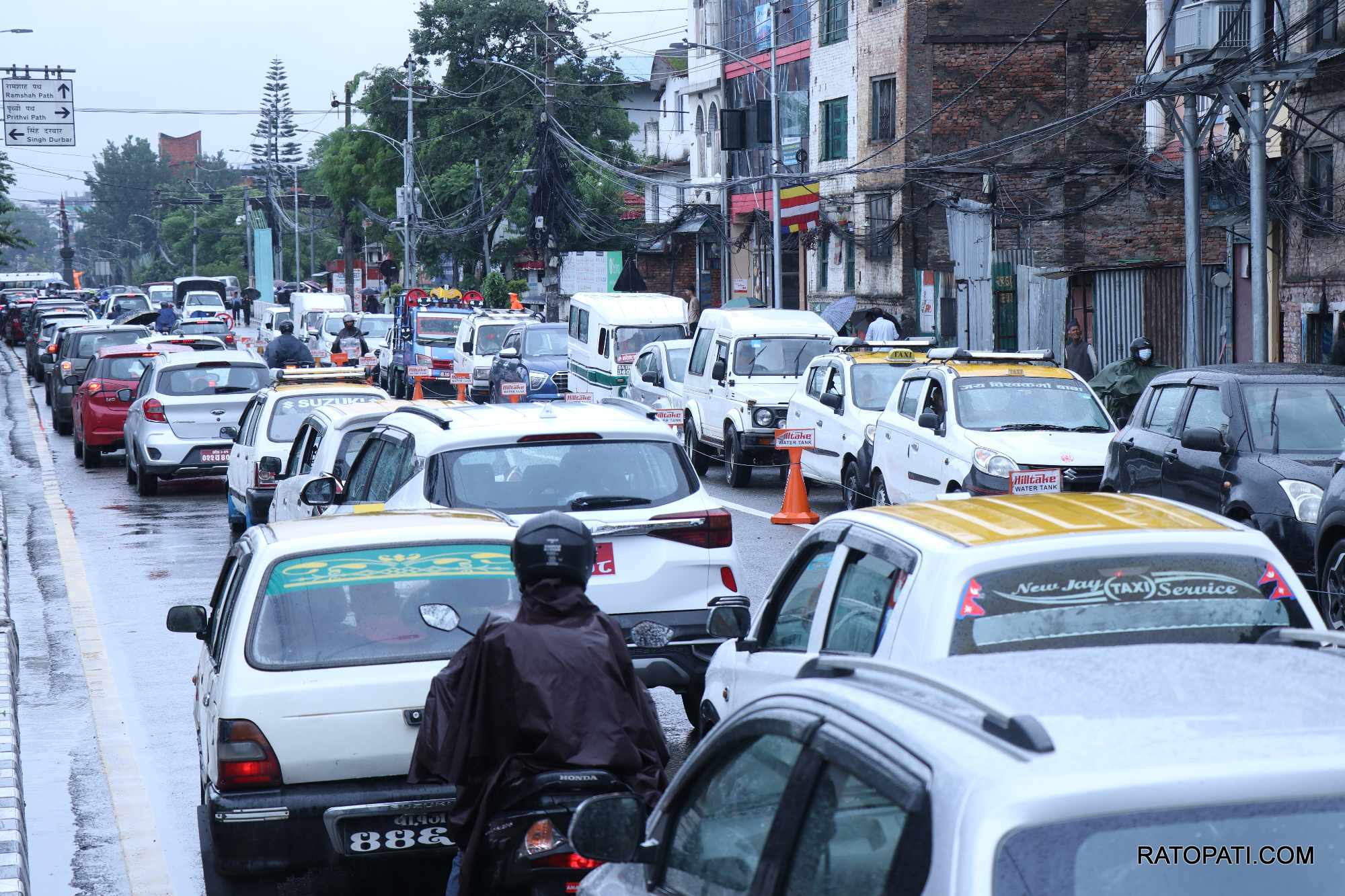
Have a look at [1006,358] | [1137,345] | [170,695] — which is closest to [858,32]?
[1137,345]

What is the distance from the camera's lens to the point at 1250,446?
41.1 ft

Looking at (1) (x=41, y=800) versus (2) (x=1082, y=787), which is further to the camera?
(1) (x=41, y=800)

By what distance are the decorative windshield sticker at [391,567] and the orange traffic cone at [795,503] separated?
447 inches

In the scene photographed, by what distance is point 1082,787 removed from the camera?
2428 mm

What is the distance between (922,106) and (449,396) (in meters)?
13.4

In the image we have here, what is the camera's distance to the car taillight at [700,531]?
29.8ft

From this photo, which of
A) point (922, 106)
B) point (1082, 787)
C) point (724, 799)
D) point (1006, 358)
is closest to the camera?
point (1082, 787)

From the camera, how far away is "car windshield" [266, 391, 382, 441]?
56.2ft

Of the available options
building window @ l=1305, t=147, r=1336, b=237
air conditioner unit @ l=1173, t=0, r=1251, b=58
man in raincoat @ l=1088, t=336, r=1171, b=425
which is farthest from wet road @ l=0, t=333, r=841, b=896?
building window @ l=1305, t=147, r=1336, b=237

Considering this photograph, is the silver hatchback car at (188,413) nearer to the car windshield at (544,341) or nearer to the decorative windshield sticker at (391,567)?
the car windshield at (544,341)

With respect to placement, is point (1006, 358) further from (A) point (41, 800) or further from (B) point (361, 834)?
(B) point (361, 834)

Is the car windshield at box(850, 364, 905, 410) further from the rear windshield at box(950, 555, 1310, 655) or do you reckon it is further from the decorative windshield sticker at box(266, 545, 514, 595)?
the rear windshield at box(950, 555, 1310, 655)

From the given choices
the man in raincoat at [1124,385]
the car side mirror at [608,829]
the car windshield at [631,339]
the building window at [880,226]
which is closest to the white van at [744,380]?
the man in raincoat at [1124,385]

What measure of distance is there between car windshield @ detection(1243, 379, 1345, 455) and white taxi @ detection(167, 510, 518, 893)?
743cm
